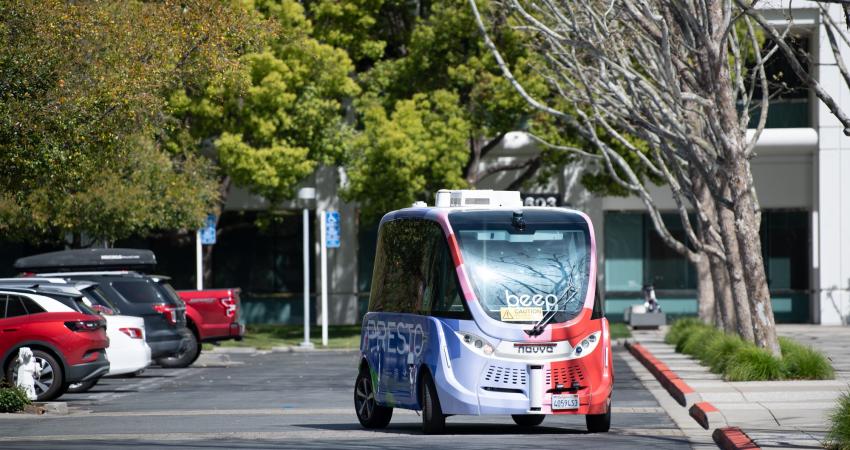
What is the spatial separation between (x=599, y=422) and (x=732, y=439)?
243 cm

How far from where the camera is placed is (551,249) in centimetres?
1659

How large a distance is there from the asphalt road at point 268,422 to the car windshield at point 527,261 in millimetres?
1371

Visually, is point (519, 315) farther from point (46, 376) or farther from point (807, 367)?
point (46, 376)

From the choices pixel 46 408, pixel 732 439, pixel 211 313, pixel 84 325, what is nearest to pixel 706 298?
pixel 211 313

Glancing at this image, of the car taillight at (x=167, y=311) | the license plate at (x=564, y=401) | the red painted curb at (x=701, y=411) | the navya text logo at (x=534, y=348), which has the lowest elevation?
the red painted curb at (x=701, y=411)

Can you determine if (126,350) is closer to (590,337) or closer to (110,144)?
(110,144)

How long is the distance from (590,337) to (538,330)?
0.63 meters

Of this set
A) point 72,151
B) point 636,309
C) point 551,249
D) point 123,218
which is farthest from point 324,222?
point 551,249

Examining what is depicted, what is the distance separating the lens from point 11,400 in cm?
2056

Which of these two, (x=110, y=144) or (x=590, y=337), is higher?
(x=110, y=144)

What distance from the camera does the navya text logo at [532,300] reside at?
16203mm

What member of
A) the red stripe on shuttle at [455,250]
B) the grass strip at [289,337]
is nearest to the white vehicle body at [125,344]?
the red stripe on shuttle at [455,250]

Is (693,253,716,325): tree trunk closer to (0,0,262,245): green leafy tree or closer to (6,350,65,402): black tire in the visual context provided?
(0,0,262,245): green leafy tree

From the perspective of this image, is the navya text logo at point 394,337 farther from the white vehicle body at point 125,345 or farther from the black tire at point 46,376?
the white vehicle body at point 125,345
